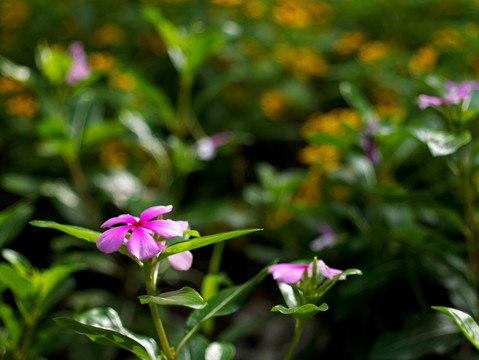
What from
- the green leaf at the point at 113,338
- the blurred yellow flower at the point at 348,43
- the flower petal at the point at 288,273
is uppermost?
the flower petal at the point at 288,273

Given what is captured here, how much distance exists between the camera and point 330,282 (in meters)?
0.78

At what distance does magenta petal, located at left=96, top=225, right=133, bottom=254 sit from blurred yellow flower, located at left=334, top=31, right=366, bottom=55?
82.5 inches

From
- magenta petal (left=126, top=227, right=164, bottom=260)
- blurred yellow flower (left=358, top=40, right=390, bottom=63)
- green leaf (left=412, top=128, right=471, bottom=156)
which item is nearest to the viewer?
magenta petal (left=126, top=227, right=164, bottom=260)

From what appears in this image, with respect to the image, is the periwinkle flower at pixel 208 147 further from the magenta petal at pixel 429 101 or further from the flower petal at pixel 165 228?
the flower petal at pixel 165 228

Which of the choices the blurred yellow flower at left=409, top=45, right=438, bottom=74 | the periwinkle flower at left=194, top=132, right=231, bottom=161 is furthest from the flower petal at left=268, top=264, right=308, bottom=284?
the blurred yellow flower at left=409, top=45, right=438, bottom=74

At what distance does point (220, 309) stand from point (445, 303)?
0.69 metres

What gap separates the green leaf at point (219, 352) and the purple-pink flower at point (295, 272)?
0.17 meters

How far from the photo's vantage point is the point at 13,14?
2.61m

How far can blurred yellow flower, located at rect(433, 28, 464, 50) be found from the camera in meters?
2.24

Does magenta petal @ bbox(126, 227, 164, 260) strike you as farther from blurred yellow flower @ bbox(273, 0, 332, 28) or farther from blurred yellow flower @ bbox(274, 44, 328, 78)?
blurred yellow flower @ bbox(273, 0, 332, 28)

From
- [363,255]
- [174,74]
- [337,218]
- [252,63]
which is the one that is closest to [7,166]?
[174,74]

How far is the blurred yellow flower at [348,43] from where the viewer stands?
2506mm

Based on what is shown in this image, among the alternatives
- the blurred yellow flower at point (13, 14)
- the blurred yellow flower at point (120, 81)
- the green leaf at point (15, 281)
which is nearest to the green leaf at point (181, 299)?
the green leaf at point (15, 281)

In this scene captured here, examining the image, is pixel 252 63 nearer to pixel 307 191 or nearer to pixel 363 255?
pixel 307 191
